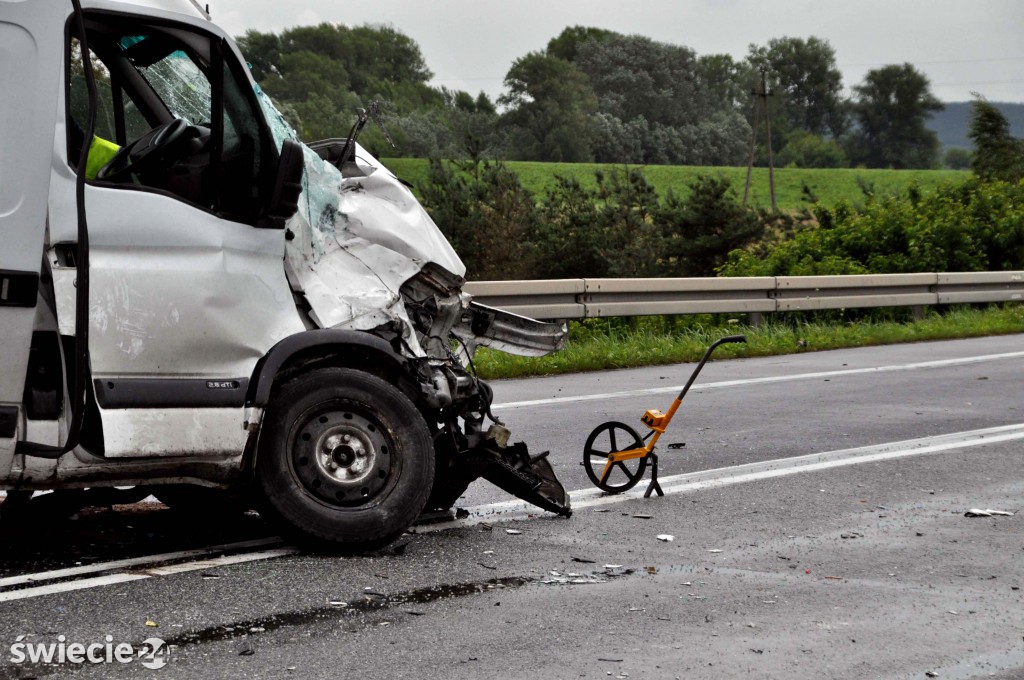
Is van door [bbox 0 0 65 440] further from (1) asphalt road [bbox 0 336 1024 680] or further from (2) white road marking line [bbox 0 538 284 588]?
(1) asphalt road [bbox 0 336 1024 680]

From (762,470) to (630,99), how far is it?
96.4 m

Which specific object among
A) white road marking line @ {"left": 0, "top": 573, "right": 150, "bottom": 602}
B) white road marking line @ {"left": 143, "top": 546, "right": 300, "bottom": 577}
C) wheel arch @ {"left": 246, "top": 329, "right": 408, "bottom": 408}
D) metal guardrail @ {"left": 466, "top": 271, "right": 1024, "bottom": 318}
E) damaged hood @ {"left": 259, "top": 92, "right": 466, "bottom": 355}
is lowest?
white road marking line @ {"left": 143, "top": 546, "right": 300, "bottom": 577}

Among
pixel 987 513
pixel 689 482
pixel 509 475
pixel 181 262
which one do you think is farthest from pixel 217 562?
pixel 987 513

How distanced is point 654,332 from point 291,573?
11384 millimetres

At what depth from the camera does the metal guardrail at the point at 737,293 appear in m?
14.3

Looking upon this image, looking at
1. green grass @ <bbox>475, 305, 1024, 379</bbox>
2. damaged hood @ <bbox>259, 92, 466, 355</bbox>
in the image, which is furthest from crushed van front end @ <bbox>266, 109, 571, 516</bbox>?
green grass @ <bbox>475, 305, 1024, 379</bbox>

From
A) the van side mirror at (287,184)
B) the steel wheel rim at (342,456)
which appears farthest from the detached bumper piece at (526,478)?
the van side mirror at (287,184)

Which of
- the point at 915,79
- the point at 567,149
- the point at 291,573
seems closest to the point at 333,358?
the point at 291,573

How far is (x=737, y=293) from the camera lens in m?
16.4

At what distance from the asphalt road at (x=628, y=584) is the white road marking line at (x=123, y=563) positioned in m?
0.06

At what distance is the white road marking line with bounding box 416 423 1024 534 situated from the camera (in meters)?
6.59

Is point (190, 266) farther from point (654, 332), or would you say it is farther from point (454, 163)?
point (454, 163)

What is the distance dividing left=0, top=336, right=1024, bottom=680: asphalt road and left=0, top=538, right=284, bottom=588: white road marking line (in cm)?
6

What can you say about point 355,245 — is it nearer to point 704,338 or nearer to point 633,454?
point 633,454
